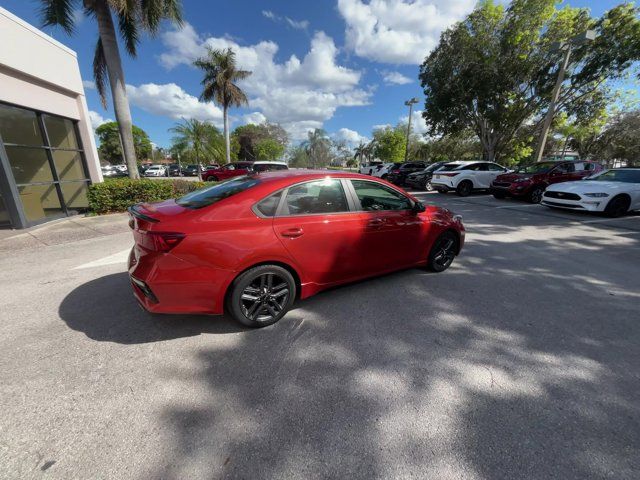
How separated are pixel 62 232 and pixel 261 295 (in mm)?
6776

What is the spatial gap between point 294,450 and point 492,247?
5318 millimetres

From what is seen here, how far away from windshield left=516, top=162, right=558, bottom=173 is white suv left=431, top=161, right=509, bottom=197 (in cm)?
167

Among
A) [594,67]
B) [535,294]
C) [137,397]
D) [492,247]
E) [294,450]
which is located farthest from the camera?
[594,67]

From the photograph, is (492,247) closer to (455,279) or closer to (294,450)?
(455,279)

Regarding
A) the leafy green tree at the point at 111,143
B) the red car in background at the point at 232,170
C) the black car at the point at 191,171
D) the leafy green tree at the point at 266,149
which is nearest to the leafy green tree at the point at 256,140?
the leafy green tree at the point at 266,149

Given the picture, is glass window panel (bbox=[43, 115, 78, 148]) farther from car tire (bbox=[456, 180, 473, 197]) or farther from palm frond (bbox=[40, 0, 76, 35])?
car tire (bbox=[456, 180, 473, 197])

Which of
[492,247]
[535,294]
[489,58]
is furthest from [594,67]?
[535,294]

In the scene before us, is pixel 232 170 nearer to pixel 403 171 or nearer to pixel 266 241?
pixel 403 171

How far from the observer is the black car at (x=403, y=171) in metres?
17.5

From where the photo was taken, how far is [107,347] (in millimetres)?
2521

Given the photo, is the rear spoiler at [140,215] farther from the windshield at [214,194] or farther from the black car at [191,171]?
the black car at [191,171]

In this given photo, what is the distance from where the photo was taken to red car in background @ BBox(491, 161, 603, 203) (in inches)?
412

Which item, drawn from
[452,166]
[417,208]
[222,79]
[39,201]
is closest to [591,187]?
[452,166]

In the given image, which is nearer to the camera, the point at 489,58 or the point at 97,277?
the point at 97,277
